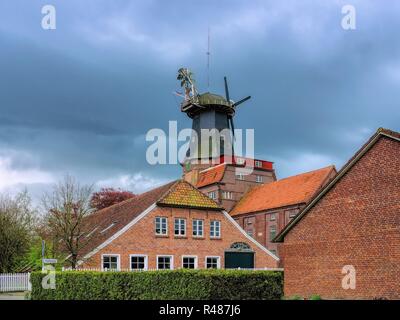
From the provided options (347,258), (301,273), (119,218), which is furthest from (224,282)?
(119,218)

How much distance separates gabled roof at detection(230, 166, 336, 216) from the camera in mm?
56594

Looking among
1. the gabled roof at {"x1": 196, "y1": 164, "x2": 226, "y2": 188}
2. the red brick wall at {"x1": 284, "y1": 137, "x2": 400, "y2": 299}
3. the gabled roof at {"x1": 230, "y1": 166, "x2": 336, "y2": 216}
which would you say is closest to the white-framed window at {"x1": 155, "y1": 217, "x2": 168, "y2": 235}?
the red brick wall at {"x1": 284, "y1": 137, "x2": 400, "y2": 299}

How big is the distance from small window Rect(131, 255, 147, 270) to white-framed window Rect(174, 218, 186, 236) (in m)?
3.05

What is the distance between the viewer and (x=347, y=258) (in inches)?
861

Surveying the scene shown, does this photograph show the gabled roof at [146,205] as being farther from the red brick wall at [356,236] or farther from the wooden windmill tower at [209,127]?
the wooden windmill tower at [209,127]

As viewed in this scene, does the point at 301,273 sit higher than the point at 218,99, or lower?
lower

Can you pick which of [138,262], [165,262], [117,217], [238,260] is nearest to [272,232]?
[238,260]

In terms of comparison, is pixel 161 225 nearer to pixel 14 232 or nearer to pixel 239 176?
pixel 14 232

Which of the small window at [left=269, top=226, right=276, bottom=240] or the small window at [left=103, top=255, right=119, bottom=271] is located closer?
the small window at [left=103, top=255, right=119, bottom=271]

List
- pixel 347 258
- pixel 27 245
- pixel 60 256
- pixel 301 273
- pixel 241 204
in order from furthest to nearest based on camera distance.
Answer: pixel 241 204
pixel 27 245
pixel 60 256
pixel 301 273
pixel 347 258

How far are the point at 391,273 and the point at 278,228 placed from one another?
38.7m

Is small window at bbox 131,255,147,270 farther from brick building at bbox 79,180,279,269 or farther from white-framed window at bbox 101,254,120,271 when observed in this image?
white-framed window at bbox 101,254,120,271

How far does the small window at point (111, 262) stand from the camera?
110ft
